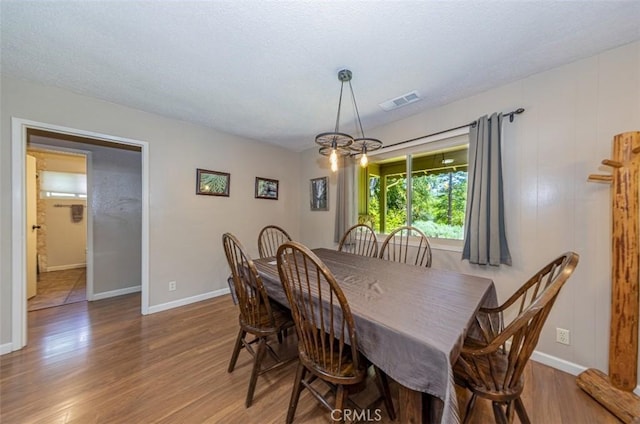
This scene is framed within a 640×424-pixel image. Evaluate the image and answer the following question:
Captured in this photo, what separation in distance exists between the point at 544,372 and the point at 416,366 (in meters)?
1.78

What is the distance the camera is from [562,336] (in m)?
1.84

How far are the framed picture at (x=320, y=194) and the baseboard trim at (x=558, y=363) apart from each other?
9.24 ft

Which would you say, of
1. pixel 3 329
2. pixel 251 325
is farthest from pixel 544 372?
pixel 3 329

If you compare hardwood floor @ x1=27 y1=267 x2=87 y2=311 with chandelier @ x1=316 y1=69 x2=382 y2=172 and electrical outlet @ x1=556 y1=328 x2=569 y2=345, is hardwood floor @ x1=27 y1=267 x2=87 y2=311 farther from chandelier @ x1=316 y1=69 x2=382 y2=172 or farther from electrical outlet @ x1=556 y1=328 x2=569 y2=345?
electrical outlet @ x1=556 y1=328 x2=569 y2=345

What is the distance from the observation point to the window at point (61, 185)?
4.54 metres

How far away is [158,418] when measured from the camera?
4.55 feet

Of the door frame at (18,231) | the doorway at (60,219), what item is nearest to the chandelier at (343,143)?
the door frame at (18,231)

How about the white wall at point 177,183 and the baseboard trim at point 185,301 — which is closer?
the white wall at point 177,183

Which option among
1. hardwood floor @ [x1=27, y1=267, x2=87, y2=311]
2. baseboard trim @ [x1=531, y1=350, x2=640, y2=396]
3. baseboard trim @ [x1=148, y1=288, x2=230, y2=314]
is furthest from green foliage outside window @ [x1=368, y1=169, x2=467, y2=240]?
hardwood floor @ [x1=27, y1=267, x2=87, y2=311]

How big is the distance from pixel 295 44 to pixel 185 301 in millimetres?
3149

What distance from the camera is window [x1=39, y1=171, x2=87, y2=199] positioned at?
454 centimetres

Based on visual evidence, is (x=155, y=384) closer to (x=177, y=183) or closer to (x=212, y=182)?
(x=177, y=183)

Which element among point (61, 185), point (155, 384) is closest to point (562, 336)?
point (155, 384)

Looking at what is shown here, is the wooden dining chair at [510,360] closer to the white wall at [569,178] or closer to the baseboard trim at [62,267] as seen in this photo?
the white wall at [569,178]
